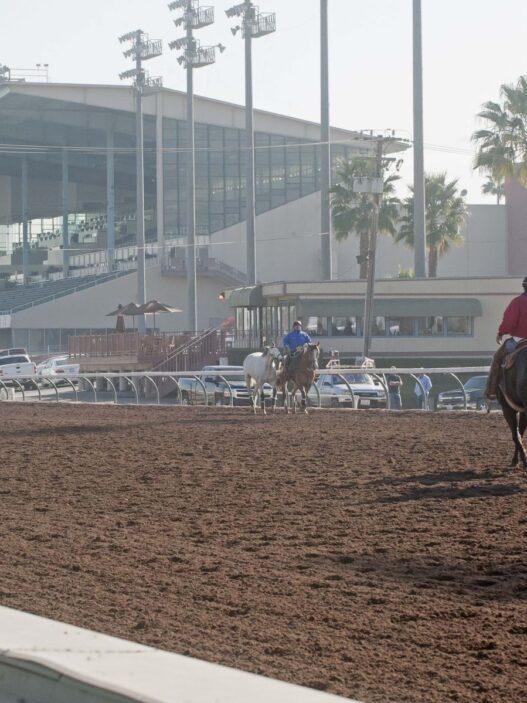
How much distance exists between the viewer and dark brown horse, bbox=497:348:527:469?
14.1 metres

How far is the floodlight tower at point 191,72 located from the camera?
62.0 meters

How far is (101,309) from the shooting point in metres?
82.8

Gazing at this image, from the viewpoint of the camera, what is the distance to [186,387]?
43031mm

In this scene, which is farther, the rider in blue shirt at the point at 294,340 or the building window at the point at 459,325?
the building window at the point at 459,325

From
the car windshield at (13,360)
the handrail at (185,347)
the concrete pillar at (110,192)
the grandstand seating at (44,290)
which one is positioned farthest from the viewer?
the concrete pillar at (110,192)

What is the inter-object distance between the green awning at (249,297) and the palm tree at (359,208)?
31.5 ft

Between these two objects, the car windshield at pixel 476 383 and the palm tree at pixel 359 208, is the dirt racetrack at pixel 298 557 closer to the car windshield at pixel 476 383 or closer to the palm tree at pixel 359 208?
the car windshield at pixel 476 383

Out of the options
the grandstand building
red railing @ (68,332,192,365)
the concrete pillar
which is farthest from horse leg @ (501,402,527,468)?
the concrete pillar

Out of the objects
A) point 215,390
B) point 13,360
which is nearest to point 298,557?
point 215,390

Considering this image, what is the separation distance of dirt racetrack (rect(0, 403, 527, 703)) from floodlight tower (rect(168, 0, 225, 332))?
4317 centimetres

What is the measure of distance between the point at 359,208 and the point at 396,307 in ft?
48.5

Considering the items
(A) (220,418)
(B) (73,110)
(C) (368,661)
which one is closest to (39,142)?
(B) (73,110)

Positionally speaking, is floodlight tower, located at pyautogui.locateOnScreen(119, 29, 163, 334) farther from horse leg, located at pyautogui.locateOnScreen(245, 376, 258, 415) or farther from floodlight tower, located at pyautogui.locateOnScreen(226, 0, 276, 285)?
horse leg, located at pyautogui.locateOnScreen(245, 376, 258, 415)

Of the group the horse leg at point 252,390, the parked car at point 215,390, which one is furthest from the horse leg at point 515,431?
the parked car at point 215,390
